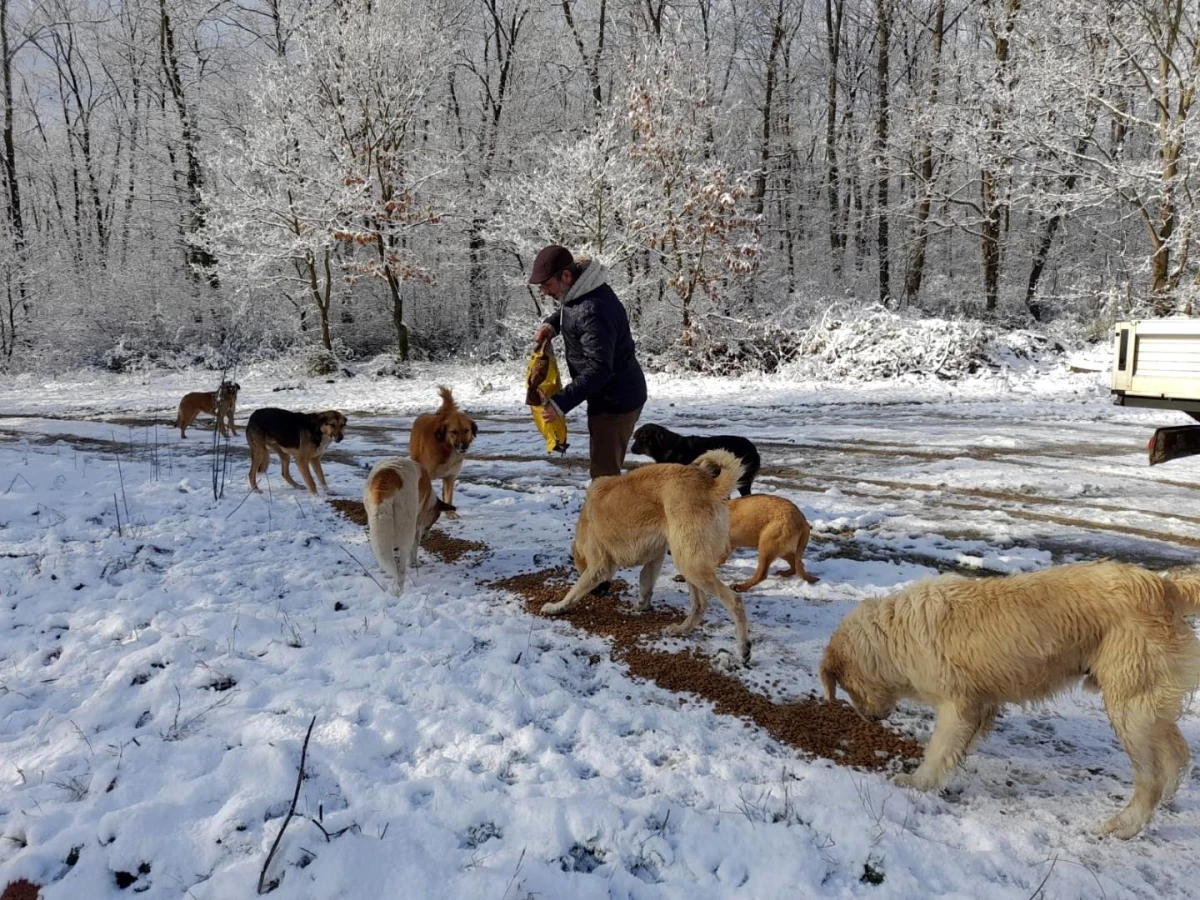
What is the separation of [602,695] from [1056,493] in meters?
6.26

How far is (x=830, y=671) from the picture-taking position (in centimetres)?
338

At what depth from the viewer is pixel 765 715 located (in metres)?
3.56

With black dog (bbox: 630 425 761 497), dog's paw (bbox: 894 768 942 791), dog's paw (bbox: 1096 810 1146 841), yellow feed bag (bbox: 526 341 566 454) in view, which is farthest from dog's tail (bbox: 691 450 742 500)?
black dog (bbox: 630 425 761 497)

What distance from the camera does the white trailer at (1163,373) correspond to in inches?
215

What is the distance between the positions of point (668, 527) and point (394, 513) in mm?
2067

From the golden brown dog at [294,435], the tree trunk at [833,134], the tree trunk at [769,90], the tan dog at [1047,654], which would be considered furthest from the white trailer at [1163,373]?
the tree trunk at [833,134]

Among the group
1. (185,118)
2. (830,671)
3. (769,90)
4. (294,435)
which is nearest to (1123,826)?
(830,671)

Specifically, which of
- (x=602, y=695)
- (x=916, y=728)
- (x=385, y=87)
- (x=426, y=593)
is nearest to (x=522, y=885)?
(x=602, y=695)

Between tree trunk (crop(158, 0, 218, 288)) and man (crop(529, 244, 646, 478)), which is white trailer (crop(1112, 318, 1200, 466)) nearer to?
man (crop(529, 244, 646, 478))

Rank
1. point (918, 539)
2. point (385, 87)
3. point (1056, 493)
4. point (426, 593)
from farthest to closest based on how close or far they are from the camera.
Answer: point (385, 87) → point (1056, 493) → point (918, 539) → point (426, 593)

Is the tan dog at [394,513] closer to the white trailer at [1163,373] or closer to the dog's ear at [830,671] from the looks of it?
the dog's ear at [830,671]

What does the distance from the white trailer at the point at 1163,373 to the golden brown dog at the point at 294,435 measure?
7.98 meters

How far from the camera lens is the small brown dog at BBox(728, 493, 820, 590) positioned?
517cm

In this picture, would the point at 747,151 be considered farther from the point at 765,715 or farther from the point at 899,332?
the point at 765,715
